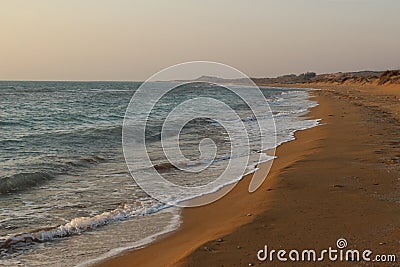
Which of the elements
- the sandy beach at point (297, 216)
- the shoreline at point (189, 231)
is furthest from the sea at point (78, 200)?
the sandy beach at point (297, 216)

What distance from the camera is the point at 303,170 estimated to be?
9.83m

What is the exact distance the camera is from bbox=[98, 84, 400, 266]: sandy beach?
5254mm

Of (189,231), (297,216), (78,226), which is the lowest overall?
(189,231)

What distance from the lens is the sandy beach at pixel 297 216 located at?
5.25 m

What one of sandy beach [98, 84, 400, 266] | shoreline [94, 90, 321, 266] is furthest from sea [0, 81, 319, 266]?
sandy beach [98, 84, 400, 266]

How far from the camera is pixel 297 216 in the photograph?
643cm

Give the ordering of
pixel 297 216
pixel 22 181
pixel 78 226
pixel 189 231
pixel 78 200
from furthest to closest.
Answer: pixel 22 181, pixel 78 200, pixel 78 226, pixel 189 231, pixel 297 216

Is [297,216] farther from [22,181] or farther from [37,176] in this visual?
[37,176]

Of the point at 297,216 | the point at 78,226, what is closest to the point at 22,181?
the point at 78,226

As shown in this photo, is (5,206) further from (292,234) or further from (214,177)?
(292,234)

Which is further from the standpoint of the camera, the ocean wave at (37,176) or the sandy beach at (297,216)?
the ocean wave at (37,176)

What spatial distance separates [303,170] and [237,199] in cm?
223

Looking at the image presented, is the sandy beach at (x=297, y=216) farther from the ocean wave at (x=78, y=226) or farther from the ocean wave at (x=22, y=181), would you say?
the ocean wave at (x=22, y=181)

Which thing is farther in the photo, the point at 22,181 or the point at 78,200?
the point at 22,181
